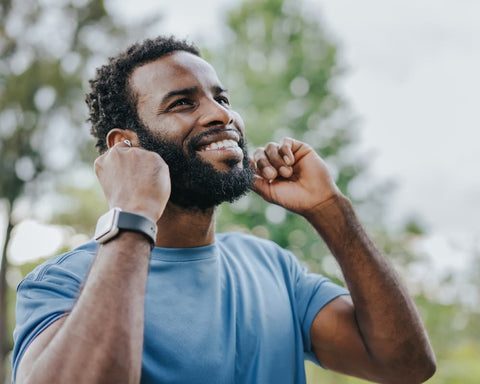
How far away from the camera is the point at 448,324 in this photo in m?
12.3

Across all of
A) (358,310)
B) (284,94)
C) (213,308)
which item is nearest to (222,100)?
(213,308)

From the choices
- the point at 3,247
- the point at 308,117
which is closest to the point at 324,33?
the point at 308,117

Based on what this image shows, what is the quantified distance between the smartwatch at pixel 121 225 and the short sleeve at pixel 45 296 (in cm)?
25

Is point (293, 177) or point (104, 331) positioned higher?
point (293, 177)

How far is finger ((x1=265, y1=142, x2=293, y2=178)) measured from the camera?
2.18 m

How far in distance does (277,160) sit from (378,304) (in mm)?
753

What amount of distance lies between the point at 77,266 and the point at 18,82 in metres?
12.5

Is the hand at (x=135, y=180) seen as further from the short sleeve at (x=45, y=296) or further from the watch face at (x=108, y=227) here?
the short sleeve at (x=45, y=296)

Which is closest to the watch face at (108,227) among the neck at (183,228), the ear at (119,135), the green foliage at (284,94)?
the neck at (183,228)

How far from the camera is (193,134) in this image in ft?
6.70

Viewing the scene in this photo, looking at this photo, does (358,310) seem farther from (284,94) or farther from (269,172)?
(284,94)

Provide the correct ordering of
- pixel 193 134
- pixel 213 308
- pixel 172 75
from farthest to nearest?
pixel 172 75 → pixel 193 134 → pixel 213 308

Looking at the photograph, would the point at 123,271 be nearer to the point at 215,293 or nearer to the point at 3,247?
the point at 215,293

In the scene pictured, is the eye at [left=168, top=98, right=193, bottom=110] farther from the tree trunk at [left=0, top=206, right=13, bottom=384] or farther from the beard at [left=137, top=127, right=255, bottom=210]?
the tree trunk at [left=0, top=206, right=13, bottom=384]
